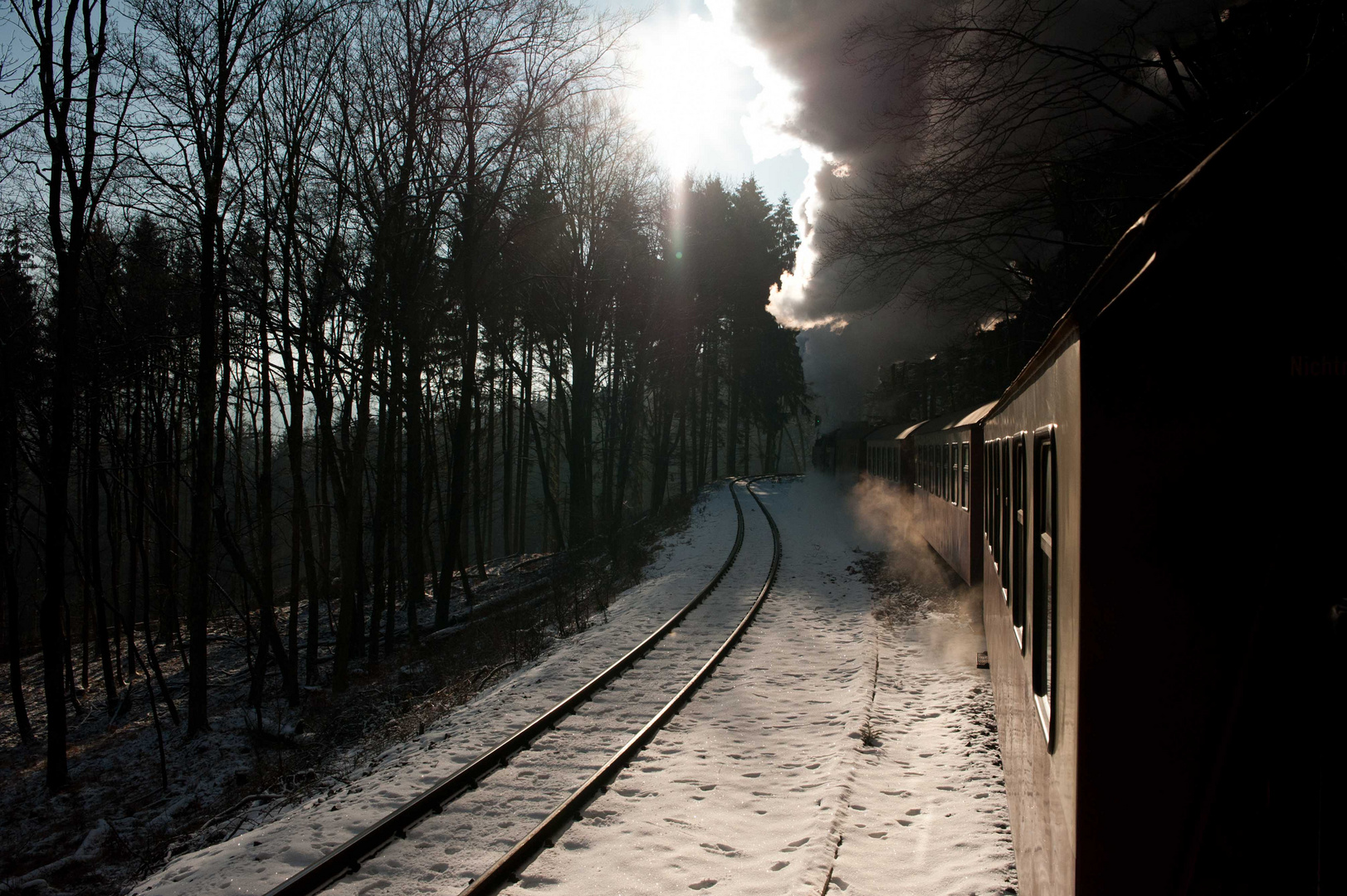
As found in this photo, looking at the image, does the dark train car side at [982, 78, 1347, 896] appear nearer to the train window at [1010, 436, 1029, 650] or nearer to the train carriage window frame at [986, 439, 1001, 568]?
the train window at [1010, 436, 1029, 650]

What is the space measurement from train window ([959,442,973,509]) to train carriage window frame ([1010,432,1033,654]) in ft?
21.5

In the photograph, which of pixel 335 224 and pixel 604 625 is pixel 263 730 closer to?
pixel 604 625

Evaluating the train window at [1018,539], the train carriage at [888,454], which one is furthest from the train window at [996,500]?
the train carriage at [888,454]

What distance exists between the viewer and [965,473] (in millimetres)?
11727

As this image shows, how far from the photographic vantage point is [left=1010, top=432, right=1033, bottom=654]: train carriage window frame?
374 centimetres

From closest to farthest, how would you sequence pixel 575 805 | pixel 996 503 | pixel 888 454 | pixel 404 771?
1. pixel 575 805
2. pixel 404 771
3. pixel 996 503
4. pixel 888 454

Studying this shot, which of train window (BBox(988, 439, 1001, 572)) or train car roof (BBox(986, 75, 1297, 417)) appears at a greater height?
train car roof (BBox(986, 75, 1297, 417))

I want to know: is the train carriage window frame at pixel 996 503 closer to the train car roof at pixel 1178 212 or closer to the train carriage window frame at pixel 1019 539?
the train carriage window frame at pixel 1019 539

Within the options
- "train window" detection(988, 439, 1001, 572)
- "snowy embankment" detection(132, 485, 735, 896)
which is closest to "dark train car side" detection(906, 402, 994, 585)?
"train window" detection(988, 439, 1001, 572)

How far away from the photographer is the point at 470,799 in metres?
5.79

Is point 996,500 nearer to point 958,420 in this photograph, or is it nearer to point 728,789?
point 728,789

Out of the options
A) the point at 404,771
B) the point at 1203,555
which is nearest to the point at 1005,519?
the point at 1203,555

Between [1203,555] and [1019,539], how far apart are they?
2571mm

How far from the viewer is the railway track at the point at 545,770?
4750 millimetres
